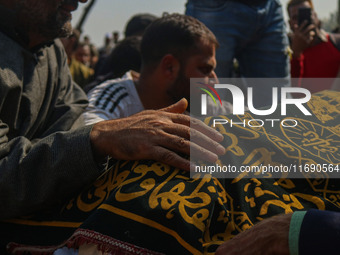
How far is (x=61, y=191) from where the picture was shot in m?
1.37

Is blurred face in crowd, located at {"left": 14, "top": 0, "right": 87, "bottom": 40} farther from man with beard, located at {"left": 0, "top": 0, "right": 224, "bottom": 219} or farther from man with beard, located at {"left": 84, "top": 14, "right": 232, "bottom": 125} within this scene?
man with beard, located at {"left": 84, "top": 14, "right": 232, "bottom": 125}

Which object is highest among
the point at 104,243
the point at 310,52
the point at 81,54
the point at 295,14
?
the point at 295,14

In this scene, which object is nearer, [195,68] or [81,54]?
[195,68]

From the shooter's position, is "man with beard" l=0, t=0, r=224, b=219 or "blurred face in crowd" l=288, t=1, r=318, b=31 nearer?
"man with beard" l=0, t=0, r=224, b=219

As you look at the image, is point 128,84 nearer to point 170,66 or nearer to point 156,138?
point 170,66

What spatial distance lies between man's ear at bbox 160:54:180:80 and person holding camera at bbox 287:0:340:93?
1464 mm

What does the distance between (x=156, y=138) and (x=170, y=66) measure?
1527 mm

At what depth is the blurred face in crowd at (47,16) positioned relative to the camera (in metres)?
1.89

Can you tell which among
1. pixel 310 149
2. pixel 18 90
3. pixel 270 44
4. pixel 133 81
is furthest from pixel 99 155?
pixel 270 44

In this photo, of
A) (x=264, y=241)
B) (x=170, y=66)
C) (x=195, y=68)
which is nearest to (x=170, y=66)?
(x=170, y=66)

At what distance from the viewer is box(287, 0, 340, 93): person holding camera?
12.5 feet

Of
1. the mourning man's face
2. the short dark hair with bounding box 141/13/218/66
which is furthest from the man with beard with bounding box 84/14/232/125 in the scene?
the mourning man's face

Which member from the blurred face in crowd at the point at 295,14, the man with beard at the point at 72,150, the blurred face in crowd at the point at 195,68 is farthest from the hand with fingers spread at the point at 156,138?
the blurred face in crowd at the point at 295,14

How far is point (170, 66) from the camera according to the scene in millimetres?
2771
